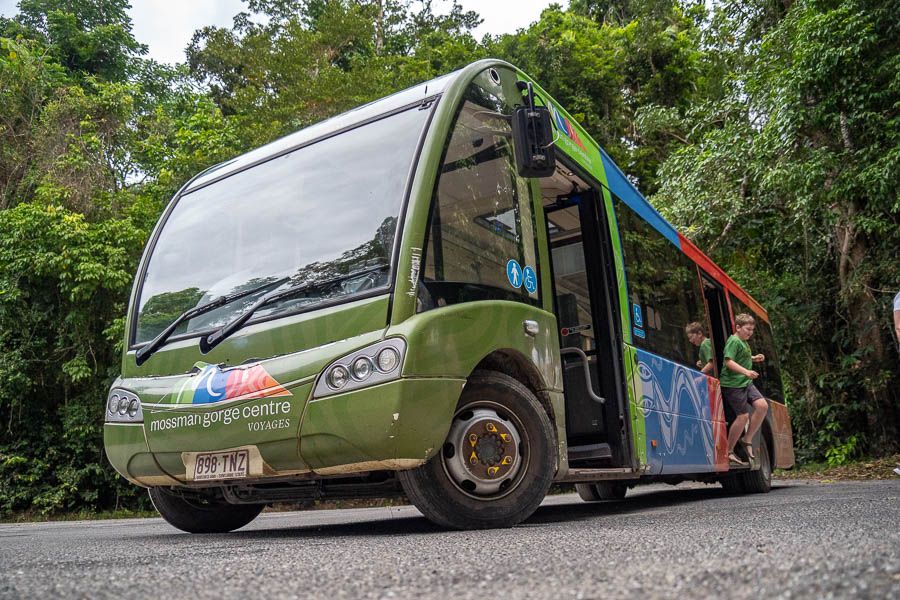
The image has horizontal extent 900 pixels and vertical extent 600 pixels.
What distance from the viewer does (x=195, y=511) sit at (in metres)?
5.32

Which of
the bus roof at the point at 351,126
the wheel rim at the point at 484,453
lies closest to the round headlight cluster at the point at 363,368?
the wheel rim at the point at 484,453

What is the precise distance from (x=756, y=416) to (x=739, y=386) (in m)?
0.58

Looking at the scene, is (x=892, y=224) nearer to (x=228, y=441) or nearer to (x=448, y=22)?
(x=228, y=441)

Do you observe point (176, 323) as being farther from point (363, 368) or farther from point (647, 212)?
point (647, 212)

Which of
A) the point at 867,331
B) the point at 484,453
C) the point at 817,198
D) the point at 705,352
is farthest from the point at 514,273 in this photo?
the point at 867,331

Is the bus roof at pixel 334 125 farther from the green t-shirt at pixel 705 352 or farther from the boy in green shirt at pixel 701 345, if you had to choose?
the green t-shirt at pixel 705 352

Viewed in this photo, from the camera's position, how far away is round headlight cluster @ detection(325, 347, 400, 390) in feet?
12.7

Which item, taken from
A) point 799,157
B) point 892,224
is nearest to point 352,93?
point 799,157

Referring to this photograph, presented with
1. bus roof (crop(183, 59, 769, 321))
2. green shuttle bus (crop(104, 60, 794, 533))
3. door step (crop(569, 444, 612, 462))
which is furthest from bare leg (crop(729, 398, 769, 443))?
door step (crop(569, 444, 612, 462))

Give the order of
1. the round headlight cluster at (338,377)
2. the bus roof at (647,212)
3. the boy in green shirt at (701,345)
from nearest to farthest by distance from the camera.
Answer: the round headlight cluster at (338,377) < the bus roof at (647,212) < the boy in green shirt at (701,345)

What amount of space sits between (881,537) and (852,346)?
51.3 feet

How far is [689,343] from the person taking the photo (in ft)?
25.3

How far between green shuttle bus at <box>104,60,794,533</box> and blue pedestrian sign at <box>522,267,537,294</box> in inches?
0.6

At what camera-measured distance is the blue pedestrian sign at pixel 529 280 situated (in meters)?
4.86
